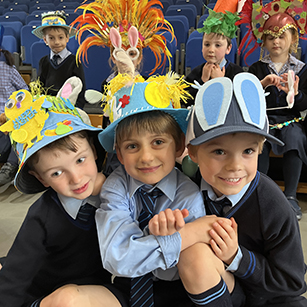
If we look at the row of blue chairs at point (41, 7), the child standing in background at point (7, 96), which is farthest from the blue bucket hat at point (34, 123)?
the row of blue chairs at point (41, 7)

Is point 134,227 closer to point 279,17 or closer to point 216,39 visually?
point 216,39

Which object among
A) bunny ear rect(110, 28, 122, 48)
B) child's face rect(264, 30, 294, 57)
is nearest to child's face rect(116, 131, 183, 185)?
bunny ear rect(110, 28, 122, 48)

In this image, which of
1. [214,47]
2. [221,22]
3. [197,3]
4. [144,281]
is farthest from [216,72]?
[197,3]

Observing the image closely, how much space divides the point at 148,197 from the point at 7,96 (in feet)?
7.03

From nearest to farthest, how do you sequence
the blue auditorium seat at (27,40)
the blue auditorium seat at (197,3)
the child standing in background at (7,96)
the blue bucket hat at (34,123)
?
the blue bucket hat at (34,123)
the child standing in background at (7,96)
the blue auditorium seat at (27,40)
the blue auditorium seat at (197,3)

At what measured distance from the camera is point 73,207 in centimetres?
81

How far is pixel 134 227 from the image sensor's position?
72 cm

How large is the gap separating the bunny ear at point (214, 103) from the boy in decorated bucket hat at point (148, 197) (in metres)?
A: 0.09

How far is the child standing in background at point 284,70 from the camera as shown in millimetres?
1700

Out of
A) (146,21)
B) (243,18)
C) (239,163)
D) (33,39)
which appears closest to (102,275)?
(239,163)

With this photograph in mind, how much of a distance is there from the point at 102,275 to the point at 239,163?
1.71 feet

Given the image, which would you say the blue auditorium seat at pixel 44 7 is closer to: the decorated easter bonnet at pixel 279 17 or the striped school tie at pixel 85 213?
the decorated easter bonnet at pixel 279 17

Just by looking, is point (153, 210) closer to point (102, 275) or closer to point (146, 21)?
point (102, 275)

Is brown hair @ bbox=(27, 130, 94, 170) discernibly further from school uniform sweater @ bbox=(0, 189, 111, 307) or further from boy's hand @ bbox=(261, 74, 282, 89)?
boy's hand @ bbox=(261, 74, 282, 89)
